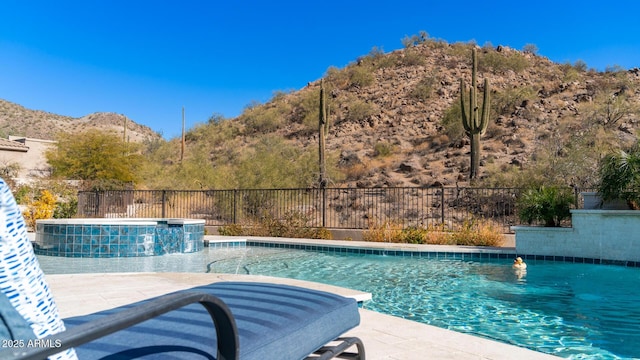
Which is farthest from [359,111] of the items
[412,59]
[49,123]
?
[49,123]

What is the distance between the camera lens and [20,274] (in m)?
1.08

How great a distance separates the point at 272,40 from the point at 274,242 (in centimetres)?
2765

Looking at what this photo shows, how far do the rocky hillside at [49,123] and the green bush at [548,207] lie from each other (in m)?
37.1

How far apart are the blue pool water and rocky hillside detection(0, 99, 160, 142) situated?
35.6 meters

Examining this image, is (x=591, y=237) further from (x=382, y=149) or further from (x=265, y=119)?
(x=265, y=119)

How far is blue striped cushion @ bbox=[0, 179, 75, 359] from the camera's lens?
1.05 meters

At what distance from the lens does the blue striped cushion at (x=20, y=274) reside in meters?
1.05

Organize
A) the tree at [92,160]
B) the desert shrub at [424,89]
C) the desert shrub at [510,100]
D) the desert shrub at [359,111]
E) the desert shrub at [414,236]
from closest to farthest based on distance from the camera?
the desert shrub at [414,236] < the tree at [92,160] < the desert shrub at [510,100] < the desert shrub at [359,111] < the desert shrub at [424,89]

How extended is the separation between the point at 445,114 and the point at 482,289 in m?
20.1

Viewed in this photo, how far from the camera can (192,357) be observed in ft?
4.61

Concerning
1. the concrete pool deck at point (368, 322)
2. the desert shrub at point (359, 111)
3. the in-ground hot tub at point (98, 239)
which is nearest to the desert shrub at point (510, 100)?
the desert shrub at point (359, 111)

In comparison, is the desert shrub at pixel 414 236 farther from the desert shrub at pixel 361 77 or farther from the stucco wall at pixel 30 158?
the desert shrub at pixel 361 77

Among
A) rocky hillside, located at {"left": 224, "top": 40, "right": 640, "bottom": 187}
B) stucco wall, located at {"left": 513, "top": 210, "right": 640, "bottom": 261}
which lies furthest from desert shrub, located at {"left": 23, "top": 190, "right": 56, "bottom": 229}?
rocky hillside, located at {"left": 224, "top": 40, "right": 640, "bottom": 187}

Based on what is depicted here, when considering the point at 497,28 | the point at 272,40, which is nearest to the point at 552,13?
the point at 497,28
